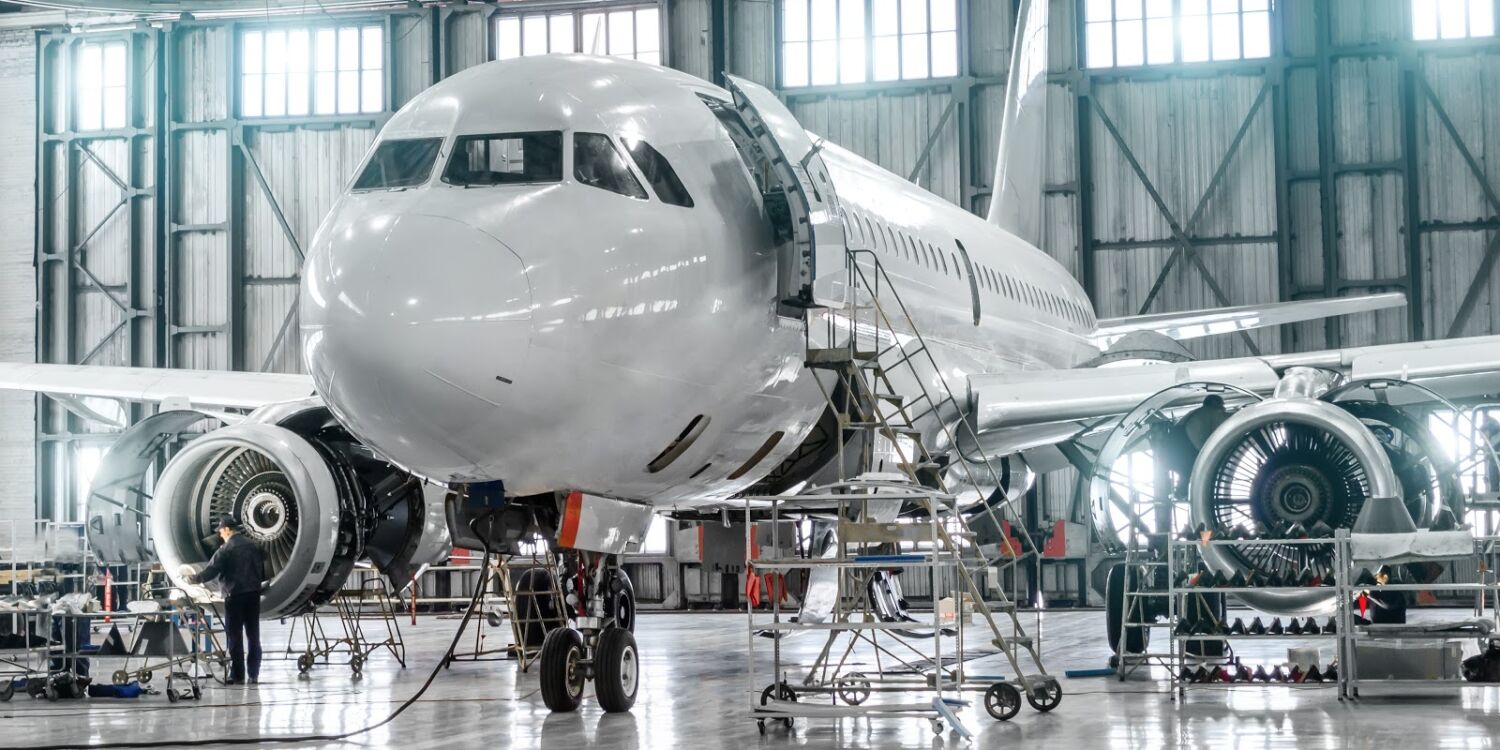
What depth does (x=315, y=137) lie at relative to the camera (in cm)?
2927

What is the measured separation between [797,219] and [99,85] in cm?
2452

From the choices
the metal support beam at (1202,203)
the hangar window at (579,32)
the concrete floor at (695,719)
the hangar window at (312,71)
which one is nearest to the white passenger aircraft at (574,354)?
the concrete floor at (695,719)

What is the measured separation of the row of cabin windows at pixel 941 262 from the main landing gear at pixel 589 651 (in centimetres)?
284

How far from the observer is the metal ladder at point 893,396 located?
947cm

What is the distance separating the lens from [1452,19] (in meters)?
26.2

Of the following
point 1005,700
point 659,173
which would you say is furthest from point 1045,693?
point 659,173

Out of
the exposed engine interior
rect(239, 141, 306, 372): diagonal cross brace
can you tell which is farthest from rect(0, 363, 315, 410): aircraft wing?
rect(239, 141, 306, 372): diagonal cross brace

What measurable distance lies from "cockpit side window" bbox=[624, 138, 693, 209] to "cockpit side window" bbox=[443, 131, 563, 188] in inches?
17.3

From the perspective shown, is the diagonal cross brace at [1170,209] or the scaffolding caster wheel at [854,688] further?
the diagonal cross brace at [1170,209]

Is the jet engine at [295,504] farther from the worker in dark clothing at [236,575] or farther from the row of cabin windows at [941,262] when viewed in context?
the row of cabin windows at [941,262]

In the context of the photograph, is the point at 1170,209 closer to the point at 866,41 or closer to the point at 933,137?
the point at 933,137

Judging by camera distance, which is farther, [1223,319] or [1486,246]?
[1486,246]

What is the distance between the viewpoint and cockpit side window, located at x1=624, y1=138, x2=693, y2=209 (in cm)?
878

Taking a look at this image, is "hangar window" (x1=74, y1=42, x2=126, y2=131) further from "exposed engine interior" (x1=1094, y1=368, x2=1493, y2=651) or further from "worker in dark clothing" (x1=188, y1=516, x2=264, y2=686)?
"exposed engine interior" (x1=1094, y1=368, x2=1493, y2=651)
